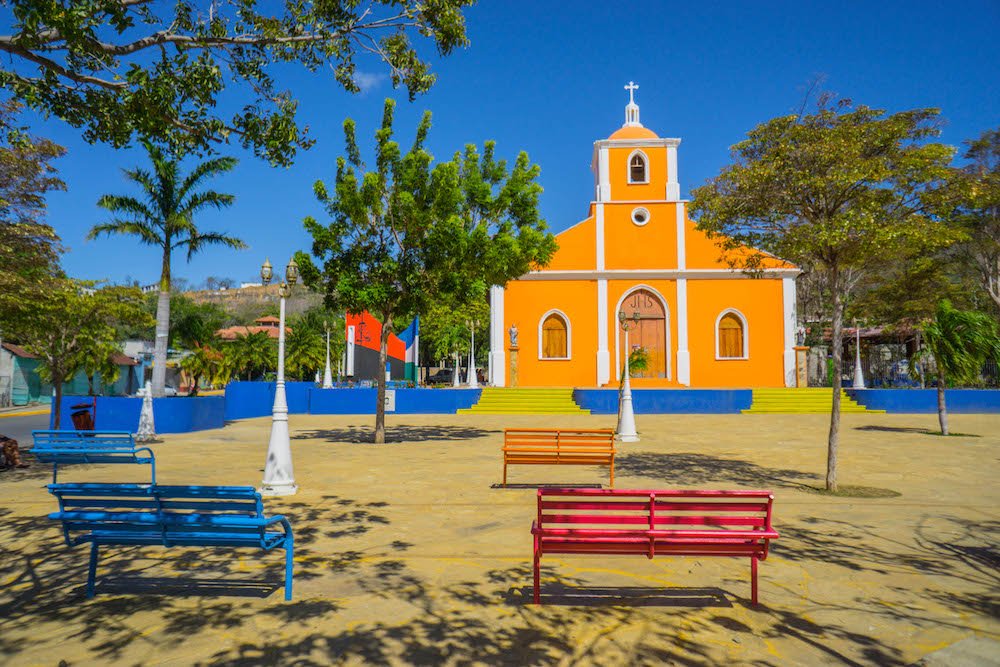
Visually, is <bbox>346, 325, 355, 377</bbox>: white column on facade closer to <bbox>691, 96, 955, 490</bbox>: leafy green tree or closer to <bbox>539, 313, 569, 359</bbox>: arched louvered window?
<bbox>539, 313, 569, 359</bbox>: arched louvered window

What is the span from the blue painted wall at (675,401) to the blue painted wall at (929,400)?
5.58 metres

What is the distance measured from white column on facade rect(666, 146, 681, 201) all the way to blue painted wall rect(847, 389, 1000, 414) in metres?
12.6

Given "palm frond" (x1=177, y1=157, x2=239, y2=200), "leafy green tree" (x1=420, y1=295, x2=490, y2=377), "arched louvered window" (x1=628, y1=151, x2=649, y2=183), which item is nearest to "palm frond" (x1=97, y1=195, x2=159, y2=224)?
"palm frond" (x1=177, y1=157, x2=239, y2=200)

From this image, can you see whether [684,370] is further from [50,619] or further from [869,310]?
[50,619]

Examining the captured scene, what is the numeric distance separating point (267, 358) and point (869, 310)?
42346 mm

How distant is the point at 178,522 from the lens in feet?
15.5

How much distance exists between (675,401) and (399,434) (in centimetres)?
1333

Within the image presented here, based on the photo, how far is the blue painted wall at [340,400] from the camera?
27375mm

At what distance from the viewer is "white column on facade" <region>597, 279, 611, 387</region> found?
31.4 metres

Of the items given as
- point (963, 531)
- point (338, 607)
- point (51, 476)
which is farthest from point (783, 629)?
point (51, 476)

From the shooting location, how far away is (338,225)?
50.1 ft

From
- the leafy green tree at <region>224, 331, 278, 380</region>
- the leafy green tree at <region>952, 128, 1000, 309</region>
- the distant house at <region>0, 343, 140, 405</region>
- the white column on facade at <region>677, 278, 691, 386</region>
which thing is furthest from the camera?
the leafy green tree at <region>224, 331, 278, 380</region>

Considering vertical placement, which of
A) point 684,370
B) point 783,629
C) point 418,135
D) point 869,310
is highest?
point 418,135

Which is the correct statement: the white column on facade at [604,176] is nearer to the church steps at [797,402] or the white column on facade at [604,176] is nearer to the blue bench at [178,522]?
the church steps at [797,402]
